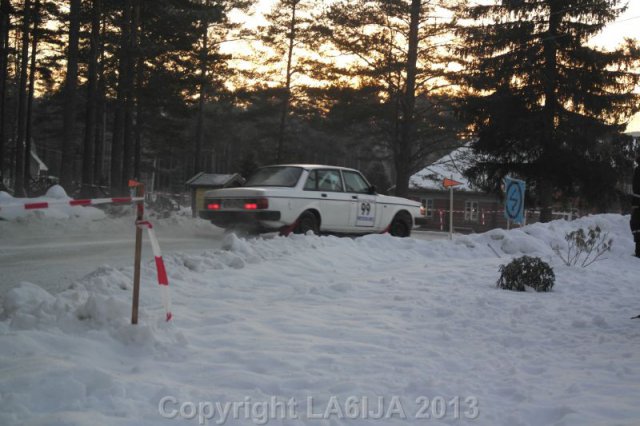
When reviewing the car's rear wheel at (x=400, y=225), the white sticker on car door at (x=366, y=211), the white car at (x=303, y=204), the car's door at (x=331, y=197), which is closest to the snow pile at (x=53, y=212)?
the white car at (x=303, y=204)

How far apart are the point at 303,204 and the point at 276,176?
1.05 m

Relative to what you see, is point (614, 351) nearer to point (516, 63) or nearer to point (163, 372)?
point (163, 372)

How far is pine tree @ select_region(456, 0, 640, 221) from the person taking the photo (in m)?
24.4

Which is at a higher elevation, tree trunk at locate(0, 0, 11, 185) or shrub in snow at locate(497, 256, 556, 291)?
tree trunk at locate(0, 0, 11, 185)

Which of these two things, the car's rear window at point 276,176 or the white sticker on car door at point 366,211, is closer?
the car's rear window at point 276,176

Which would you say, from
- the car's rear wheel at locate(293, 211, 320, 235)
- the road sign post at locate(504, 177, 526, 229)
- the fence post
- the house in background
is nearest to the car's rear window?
the car's rear wheel at locate(293, 211, 320, 235)

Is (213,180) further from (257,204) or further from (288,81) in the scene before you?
(257,204)

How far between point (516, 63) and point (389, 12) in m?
5.44

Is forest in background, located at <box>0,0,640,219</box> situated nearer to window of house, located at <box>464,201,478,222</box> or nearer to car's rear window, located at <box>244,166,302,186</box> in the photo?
car's rear window, located at <box>244,166,302,186</box>

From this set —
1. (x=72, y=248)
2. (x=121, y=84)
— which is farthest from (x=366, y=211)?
(x=121, y=84)

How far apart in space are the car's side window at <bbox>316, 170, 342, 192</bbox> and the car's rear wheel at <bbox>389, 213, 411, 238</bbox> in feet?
6.64

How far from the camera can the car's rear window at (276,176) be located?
13430 millimetres

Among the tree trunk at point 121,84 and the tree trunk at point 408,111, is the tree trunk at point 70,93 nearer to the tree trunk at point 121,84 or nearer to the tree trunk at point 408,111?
the tree trunk at point 121,84

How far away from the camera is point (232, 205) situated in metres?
13.0
